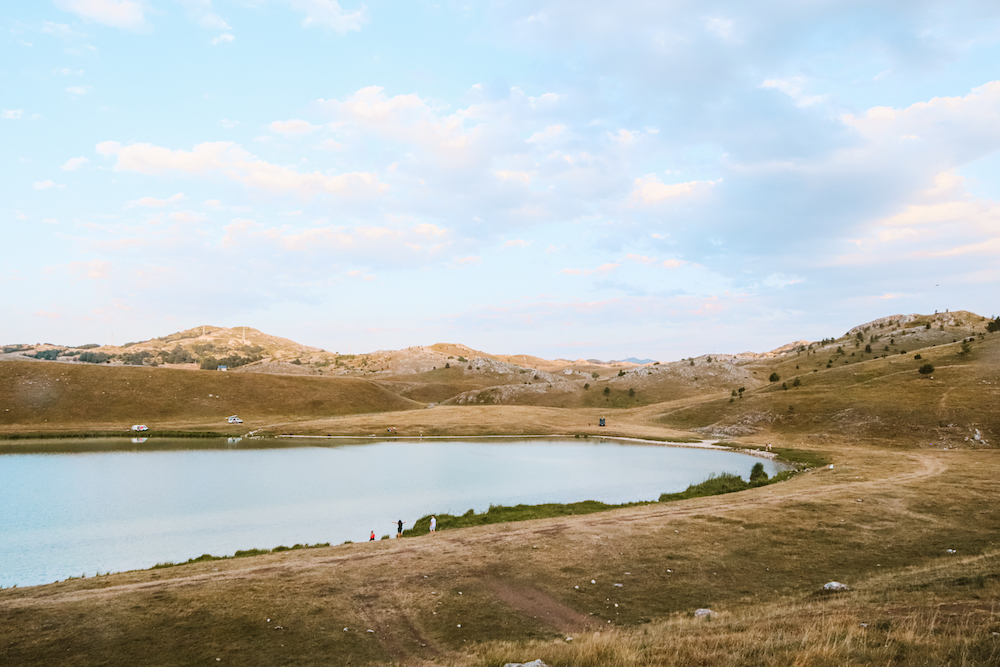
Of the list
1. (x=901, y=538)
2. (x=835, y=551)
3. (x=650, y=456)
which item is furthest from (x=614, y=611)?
(x=650, y=456)

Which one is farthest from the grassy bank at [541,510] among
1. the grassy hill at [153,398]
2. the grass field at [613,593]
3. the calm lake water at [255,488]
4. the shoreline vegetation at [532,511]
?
the grassy hill at [153,398]

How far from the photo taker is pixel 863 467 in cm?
4925

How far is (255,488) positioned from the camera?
46.1 meters

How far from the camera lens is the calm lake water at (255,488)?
1195 inches

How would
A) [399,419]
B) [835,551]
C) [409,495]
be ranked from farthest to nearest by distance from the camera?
[399,419]
[409,495]
[835,551]

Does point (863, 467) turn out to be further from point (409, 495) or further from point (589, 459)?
point (409, 495)

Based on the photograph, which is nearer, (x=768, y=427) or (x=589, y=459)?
(x=589, y=459)

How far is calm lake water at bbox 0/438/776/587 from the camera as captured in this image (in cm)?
3034

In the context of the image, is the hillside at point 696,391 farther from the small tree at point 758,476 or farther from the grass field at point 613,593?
the grass field at point 613,593

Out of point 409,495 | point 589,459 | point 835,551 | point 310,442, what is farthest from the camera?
point 310,442

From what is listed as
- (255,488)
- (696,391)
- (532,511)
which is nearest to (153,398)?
(255,488)

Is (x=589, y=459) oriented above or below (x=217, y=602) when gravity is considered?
below

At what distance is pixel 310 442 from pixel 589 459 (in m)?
44.0

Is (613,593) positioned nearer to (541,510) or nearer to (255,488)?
(541,510)
